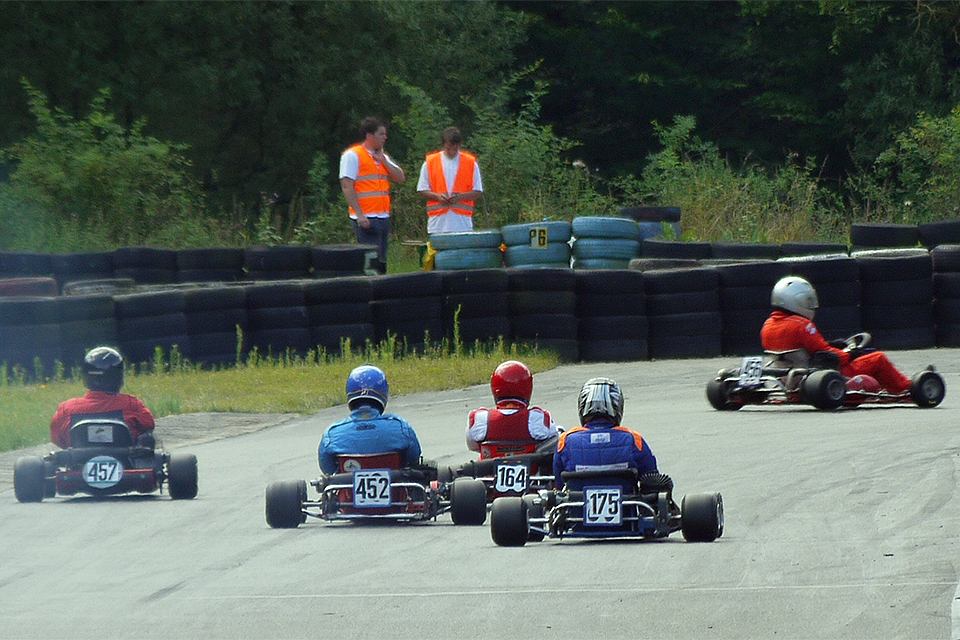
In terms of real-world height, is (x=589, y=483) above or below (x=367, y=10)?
below

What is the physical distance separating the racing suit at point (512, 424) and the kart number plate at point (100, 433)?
85.0 inches

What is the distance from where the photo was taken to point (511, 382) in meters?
8.92

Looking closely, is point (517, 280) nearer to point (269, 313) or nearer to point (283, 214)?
point (269, 313)

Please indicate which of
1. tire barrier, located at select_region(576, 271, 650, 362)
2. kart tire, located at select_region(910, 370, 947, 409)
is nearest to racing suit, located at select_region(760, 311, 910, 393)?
kart tire, located at select_region(910, 370, 947, 409)

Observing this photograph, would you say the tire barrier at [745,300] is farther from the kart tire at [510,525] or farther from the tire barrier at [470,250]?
the kart tire at [510,525]

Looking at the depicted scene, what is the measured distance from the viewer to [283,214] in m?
33.5

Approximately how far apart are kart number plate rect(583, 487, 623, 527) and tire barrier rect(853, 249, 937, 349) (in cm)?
896

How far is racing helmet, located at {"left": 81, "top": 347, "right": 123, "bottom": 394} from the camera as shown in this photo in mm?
9609

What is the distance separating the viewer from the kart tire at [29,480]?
9.30 m

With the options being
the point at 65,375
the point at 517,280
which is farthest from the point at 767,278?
the point at 65,375

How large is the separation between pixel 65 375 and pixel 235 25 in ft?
56.7

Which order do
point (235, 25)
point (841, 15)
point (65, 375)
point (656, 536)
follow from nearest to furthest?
point (656, 536)
point (65, 375)
point (235, 25)
point (841, 15)

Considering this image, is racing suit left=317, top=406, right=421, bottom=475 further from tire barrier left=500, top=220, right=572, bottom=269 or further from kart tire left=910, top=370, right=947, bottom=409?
tire barrier left=500, top=220, right=572, bottom=269

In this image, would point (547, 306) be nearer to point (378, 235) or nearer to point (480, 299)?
point (480, 299)
